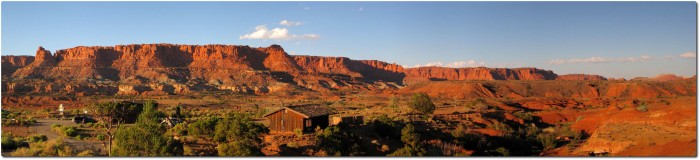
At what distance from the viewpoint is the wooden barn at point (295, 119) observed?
920 inches

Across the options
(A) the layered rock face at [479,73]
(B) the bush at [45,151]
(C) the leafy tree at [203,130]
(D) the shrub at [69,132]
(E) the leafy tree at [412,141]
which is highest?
(A) the layered rock face at [479,73]

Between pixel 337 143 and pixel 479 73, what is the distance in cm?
15992

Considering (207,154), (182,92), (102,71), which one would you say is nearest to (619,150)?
(207,154)

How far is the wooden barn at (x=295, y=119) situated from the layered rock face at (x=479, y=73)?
152 meters

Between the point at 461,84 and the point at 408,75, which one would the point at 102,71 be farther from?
the point at 408,75

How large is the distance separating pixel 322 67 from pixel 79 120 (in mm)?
138538

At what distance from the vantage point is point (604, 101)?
56750 millimetres

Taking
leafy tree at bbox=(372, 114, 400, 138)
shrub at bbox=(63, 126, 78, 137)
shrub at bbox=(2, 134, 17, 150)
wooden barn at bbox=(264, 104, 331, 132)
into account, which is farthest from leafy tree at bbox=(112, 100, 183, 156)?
leafy tree at bbox=(372, 114, 400, 138)

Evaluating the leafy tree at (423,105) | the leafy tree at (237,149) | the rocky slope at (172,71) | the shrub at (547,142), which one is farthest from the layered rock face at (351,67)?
the leafy tree at (237,149)

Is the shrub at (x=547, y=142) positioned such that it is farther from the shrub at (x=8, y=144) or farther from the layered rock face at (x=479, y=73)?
the layered rock face at (x=479, y=73)

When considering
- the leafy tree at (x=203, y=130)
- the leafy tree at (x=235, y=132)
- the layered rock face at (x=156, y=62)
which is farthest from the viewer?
the layered rock face at (x=156, y=62)

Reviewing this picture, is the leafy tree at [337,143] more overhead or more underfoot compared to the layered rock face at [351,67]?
more underfoot

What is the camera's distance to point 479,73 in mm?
173750

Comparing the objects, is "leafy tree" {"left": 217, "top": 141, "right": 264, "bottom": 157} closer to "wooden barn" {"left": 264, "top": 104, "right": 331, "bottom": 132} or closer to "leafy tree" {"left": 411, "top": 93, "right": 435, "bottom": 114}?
"wooden barn" {"left": 264, "top": 104, "right": 331, "bottom": 132}
